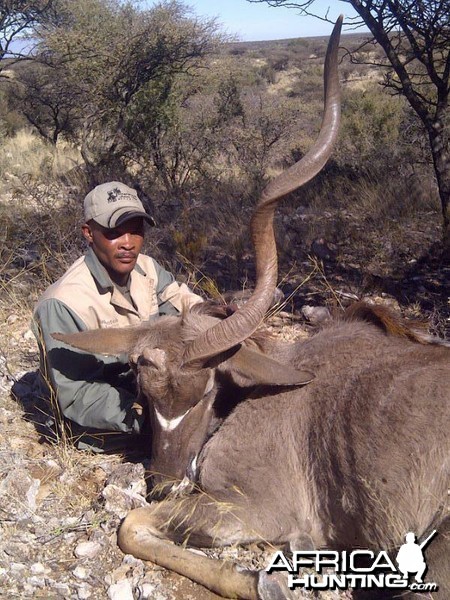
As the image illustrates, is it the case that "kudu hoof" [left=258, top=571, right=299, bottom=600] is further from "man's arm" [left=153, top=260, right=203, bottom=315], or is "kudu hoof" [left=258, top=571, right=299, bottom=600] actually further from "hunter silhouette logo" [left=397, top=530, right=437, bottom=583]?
"man's arm" [left=153, top=260, right=203, bottom=315]

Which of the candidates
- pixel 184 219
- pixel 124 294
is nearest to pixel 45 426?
pixel 124 294

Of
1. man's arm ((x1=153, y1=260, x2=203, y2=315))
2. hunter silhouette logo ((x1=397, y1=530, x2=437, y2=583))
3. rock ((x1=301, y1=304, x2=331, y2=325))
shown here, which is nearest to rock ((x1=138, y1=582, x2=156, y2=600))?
hunter silhouette logo ((x1=397, y1=530, x2=437, y2=583))

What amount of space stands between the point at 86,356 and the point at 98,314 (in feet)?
1.06

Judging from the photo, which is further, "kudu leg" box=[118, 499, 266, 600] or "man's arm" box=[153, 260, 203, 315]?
"man's arm" box=[153, 260, 203, 315]

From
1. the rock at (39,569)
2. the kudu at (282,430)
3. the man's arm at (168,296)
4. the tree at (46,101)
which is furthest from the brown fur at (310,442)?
the tree at (46,101)

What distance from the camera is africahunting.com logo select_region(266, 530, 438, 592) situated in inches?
124

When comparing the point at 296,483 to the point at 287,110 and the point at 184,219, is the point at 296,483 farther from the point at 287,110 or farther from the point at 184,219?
the point at 287,110

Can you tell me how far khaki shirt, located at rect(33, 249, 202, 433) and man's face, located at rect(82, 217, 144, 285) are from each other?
0.25ft

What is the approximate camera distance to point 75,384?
442 cm

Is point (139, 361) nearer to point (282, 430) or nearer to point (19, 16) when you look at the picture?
point (282, 430)

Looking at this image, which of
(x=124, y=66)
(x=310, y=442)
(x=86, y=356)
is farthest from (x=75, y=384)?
(x=124, y=66)

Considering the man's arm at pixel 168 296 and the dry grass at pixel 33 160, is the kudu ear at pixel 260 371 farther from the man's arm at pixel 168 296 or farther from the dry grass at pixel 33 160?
the dry grass at pixel 33 160

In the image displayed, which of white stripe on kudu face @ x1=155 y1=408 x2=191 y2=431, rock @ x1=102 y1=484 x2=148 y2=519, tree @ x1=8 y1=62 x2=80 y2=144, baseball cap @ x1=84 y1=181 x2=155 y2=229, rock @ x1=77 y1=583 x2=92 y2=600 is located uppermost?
tree @ x1=8 y1=62 x2=80 y2=144

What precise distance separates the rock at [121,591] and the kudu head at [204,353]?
2.21ft
